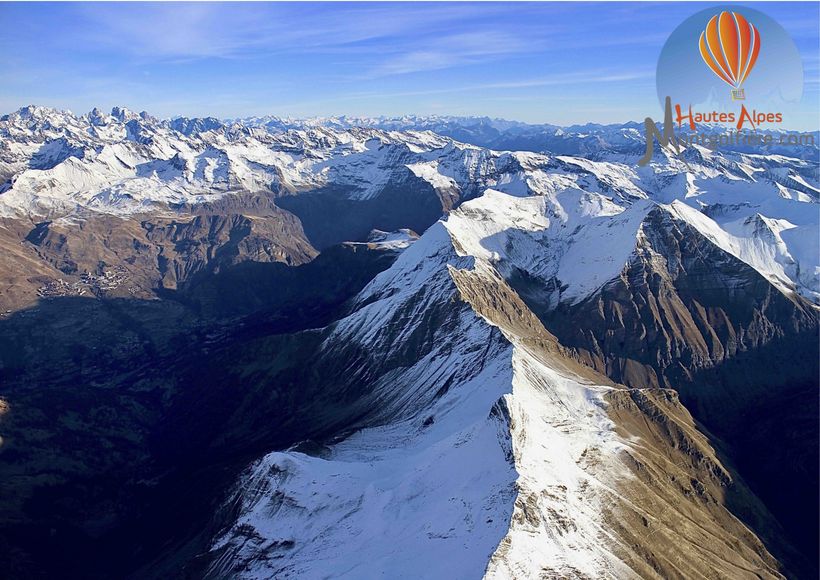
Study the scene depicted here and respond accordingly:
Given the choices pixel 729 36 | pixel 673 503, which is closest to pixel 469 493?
pixel 673 503

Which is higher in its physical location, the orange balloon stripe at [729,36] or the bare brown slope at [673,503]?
the orange balloon stripe at [729,36]

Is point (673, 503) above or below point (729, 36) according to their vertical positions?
below

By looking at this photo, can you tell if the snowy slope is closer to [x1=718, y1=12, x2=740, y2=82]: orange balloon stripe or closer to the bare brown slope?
the bare brown slope

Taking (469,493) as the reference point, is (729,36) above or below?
above

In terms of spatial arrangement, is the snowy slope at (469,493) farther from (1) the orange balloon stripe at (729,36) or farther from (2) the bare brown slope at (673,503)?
(1) the orange balloon stripe at (729,36)

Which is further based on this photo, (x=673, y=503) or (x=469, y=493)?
(x=673, y=503)

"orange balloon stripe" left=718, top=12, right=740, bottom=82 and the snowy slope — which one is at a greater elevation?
"orange balloon stripe" left=718, top=12, right=740, bottom=82

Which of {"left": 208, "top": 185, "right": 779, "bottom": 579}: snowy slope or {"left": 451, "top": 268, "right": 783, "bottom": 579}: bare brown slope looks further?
{"left": 451, "top": 268, "right": 783, "bottom": 579}: bare brown slope

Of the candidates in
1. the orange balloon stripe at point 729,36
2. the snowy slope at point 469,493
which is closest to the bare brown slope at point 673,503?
the snowy slope at point 469,493

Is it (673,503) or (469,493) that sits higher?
(469,493)

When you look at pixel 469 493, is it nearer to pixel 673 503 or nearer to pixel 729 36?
pixel 673 503

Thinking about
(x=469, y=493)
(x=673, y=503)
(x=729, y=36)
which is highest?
(x=729, y=36)

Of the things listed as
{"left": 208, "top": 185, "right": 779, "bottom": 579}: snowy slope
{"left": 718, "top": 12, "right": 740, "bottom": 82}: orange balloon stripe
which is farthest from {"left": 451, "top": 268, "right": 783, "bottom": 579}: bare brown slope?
{"left": 718, "top": 12, "right": 740, "bottom": 82}: orange balloon stripe
